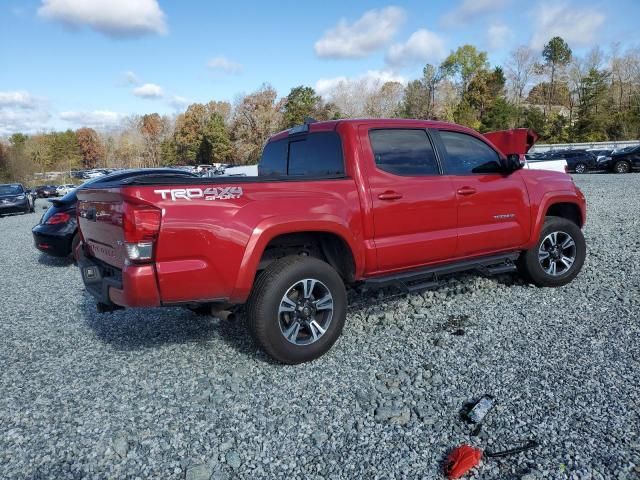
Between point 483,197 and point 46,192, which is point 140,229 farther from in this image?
point 46,192

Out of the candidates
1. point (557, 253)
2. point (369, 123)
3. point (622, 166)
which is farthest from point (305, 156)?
point (622, 166)

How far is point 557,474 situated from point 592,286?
357 centimetres

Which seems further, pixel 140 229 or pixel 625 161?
pixel 625 161

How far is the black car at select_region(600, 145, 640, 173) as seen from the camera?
24.0m

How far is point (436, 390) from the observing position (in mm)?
3301

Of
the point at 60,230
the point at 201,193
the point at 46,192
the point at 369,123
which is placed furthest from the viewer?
the point at 46,192

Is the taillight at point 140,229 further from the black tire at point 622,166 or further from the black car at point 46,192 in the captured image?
the black car at point 46,192

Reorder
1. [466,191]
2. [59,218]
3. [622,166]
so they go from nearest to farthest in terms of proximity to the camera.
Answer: [466,191]
[59,218]
[622,166]

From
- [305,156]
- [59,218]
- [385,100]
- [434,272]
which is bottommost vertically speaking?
[434,272]

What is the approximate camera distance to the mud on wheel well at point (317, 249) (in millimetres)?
3848

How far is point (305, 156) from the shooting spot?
181 inches

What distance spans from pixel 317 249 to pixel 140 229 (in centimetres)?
156

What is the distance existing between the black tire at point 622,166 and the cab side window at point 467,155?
2381 cm

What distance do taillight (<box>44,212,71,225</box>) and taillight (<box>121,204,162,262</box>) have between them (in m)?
5.76
